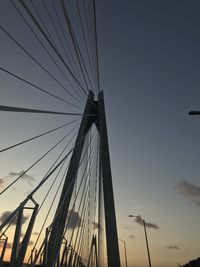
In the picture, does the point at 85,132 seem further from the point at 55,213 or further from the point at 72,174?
the point at 55,213

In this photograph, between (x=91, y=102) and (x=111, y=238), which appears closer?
(x=111, y=238)

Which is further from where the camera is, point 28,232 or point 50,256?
point 50,256

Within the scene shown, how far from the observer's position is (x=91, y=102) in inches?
777

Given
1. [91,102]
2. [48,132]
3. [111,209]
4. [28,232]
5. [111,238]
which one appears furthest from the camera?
[91,102]

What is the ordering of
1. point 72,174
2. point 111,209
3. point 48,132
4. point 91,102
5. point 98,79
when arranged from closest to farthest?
1. point 48,132
2. point 111,209
3. point 72,174
4. point 98,79
5. point 91,102

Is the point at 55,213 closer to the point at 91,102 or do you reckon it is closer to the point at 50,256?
the point at 50,256

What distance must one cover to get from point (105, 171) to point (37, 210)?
195 inches

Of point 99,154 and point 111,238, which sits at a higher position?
point 99,154

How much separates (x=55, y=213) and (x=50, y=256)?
74.8 inches

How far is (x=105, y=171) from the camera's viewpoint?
53.9 ft

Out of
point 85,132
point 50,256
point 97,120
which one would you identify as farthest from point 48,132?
point 97,120

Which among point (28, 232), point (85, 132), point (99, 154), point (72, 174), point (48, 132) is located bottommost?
point (28, 232)

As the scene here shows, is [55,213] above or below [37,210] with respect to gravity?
above

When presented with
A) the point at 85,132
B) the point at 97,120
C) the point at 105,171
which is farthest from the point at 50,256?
the point at 97,120
